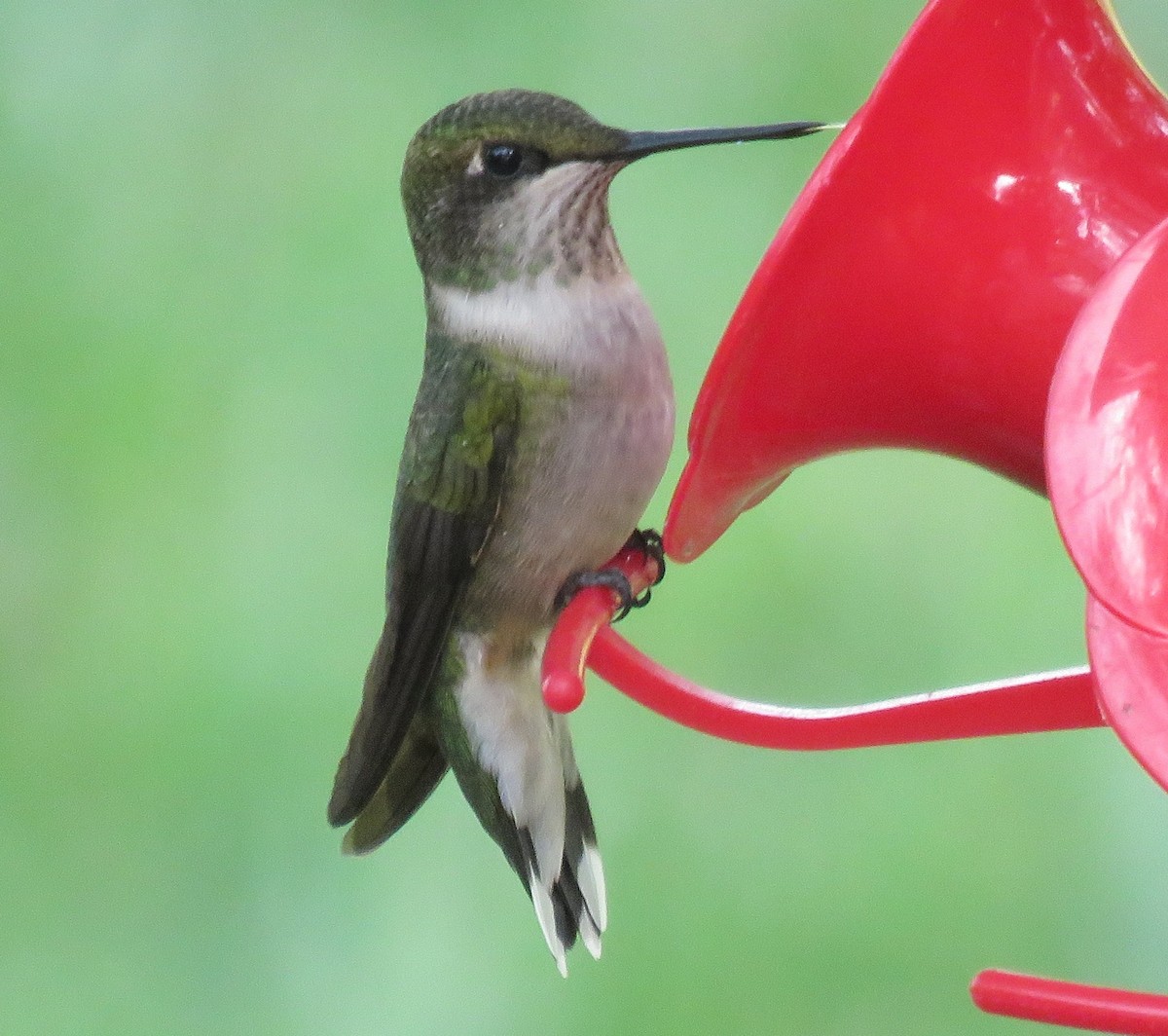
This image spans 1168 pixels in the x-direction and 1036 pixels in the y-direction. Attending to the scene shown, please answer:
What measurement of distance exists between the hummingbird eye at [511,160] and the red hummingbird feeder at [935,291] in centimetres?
35

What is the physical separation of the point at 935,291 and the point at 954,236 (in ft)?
0.15

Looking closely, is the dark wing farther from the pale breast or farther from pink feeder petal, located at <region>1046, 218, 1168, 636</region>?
pink feeder petal, located at <region>1046, 218, 1168, 636</region>

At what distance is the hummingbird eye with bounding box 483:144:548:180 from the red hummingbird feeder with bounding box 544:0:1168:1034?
35cm

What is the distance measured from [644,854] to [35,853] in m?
1.00

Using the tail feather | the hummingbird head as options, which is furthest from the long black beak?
the tail feather

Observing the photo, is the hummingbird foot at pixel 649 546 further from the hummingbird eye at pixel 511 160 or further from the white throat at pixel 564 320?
the hummingbird eye at pixel 511 160

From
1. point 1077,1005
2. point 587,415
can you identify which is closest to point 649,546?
point 587,415

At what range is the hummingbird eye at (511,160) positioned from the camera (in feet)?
4.73

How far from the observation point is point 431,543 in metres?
1.52

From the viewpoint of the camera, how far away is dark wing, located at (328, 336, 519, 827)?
59.4 inches

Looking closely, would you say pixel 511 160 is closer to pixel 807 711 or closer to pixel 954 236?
pixel 954 236

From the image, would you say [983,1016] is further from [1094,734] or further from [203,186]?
[203,186]

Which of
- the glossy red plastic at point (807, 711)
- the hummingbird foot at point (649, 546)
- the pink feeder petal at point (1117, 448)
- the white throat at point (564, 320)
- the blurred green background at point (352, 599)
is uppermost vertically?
the pink feeder petal at point (1117, 448)

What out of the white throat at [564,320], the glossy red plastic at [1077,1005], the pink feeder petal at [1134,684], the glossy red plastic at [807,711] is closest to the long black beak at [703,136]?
the white throat at [564,320]
